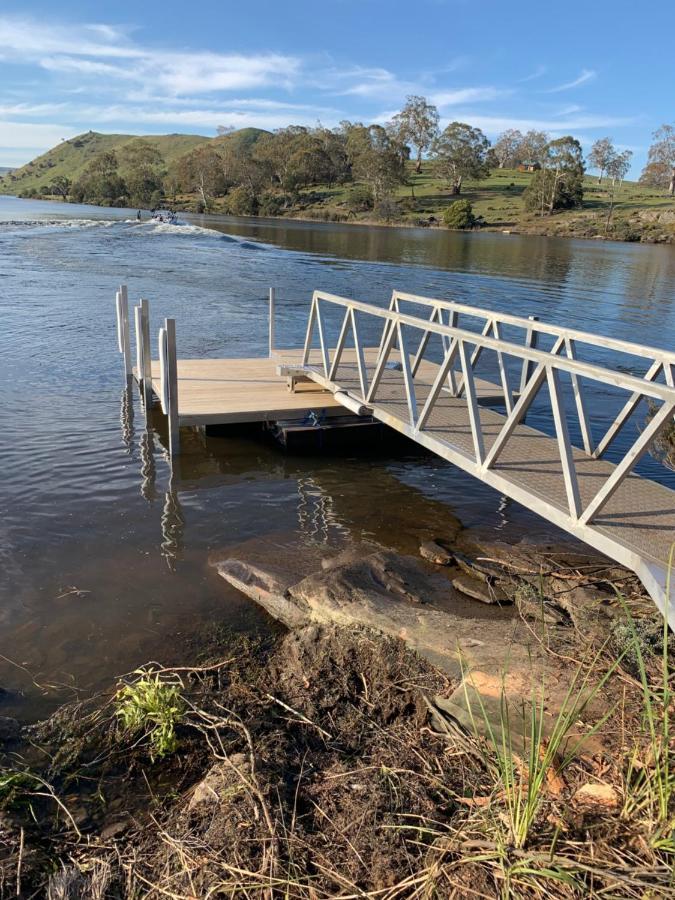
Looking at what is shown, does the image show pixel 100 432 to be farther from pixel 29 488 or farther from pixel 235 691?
pixel 235 691

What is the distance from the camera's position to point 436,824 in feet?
10.2

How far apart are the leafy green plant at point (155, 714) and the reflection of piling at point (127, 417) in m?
6.15

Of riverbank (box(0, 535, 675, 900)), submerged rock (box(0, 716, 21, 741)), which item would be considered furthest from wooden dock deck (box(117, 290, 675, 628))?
submerged rock (box(0, 716, 21, 741))

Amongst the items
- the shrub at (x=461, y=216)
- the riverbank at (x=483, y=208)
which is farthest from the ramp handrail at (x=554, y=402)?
the shrub at (x=461, y=216)

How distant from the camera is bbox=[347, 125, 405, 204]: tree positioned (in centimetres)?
10438

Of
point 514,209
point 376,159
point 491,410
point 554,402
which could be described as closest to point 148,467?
point 491,410

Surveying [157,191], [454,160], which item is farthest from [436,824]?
[157,191]

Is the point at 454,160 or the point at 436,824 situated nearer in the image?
the point at 436,824

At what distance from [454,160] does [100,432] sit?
11646 centimetres

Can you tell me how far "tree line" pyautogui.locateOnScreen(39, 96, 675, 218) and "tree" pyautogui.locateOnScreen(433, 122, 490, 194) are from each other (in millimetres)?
177

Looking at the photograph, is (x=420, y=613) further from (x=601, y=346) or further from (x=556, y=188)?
(x=556, y=188)

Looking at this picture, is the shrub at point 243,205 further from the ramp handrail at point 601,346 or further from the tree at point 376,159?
the ramp handrail at point 601,346

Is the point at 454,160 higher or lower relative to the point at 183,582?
higher

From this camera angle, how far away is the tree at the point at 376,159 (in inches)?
4109
